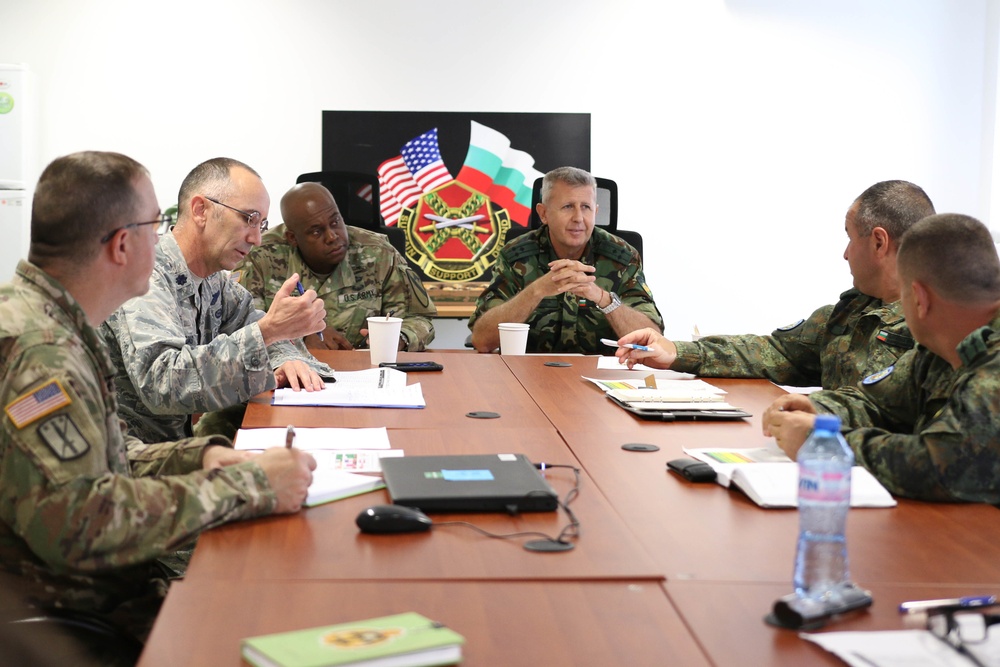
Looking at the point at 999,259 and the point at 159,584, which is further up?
the point at 999,259

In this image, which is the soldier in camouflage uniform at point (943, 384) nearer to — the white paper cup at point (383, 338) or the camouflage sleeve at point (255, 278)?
the white paper cup at point (383, 338)

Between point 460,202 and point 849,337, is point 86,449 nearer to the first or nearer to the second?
point 849,337

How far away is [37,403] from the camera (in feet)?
4.40

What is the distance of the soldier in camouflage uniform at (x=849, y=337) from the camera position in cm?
265

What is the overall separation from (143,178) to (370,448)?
660 mm

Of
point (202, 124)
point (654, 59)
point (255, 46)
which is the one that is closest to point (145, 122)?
point (202, 124)

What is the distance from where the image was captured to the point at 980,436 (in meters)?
1.65

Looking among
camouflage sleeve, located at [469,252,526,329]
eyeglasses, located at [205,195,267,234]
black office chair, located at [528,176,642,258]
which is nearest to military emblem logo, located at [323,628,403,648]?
eyeglasses, located at [205,195,267,234]

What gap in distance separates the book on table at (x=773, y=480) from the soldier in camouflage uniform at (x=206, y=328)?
3.53 feet

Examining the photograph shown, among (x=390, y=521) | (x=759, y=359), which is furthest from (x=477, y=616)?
(x=759, y=359)

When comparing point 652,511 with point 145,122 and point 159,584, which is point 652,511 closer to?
point 159,584

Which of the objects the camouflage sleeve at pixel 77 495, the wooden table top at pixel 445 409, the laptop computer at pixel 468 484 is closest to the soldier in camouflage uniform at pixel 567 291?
the wooden table top at pixel 445 409

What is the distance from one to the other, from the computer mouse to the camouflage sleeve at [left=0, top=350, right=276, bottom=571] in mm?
217

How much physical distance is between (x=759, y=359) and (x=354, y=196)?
2.38 m
